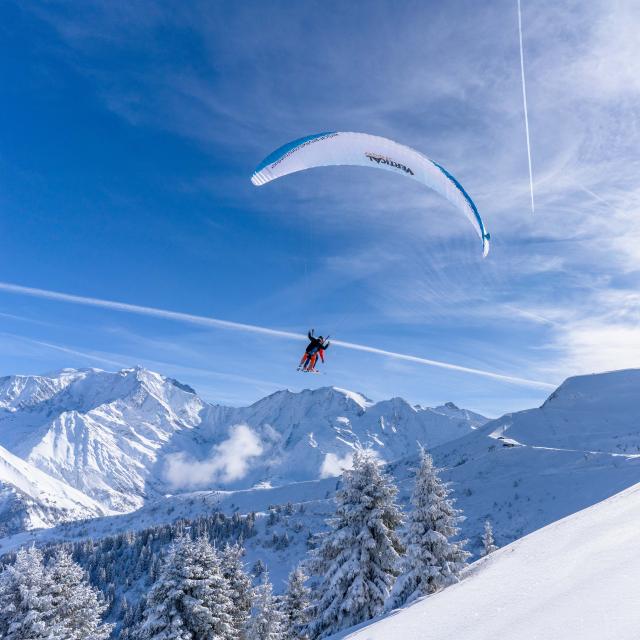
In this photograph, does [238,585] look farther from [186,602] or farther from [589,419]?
[589,419]

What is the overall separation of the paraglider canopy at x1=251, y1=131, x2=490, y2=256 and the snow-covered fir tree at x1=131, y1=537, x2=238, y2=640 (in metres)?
17.8

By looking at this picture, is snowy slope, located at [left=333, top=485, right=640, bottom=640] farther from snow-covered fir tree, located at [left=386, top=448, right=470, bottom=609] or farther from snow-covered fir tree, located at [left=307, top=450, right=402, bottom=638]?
snow-covered fir tree, located at [left=307, top=450, right=402, bottom=638]

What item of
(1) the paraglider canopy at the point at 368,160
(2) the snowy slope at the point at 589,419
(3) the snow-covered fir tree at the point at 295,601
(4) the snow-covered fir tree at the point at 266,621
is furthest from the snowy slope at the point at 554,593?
(2) the snowy slope at the point at 589,419

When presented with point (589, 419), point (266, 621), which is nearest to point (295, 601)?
point (266, 621)

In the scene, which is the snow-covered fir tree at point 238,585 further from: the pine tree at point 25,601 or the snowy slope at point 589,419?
the snowy slope at point 589,419

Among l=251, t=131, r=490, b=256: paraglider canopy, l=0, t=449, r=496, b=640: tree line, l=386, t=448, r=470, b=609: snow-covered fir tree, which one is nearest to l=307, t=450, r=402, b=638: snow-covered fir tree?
l=0, t=449, r=496, b=640: tree line

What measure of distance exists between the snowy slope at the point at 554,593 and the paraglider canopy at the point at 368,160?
13.0 meters

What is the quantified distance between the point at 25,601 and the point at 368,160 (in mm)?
25627

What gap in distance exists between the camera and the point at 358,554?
61.8 feet

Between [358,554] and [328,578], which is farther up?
[358,554]

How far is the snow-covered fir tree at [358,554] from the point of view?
1817 cm

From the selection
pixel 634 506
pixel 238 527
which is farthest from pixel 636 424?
pixel 634 506

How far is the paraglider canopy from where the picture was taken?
1998 centimetres

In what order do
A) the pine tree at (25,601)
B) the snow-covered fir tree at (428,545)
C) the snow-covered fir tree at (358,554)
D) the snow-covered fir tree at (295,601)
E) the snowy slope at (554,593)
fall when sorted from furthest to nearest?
the snow-covered fir tree at (295,601) → the pine tree at (25,601) → the snow-covered fir tree at (358,554) → the snow-covered fir tree at (428,545) → the snowy slope at (554,593)
